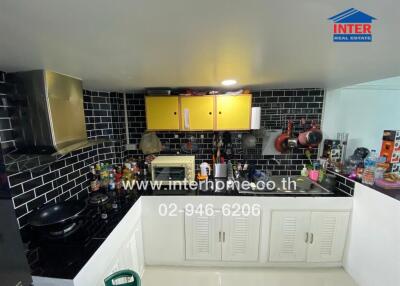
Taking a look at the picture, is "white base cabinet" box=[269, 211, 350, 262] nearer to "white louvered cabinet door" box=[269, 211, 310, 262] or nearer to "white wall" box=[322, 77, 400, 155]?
"white louvered cabinet door" box=[269, 211, 310, 262]

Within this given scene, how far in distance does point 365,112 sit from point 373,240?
62.7 inches

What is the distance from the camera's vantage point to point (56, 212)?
4.40 ft

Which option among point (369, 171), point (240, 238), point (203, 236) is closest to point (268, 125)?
point (369, 171)

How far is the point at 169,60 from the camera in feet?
3.15

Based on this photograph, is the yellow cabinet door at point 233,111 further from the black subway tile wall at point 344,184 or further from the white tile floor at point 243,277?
the white tile floor at point 243,277

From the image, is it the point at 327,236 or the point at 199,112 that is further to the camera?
the point at 199,112

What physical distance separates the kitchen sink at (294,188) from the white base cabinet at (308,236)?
0.63 feet

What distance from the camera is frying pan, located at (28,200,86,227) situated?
1.21 meters

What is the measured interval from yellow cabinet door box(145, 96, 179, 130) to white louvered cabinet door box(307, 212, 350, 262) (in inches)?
69.3

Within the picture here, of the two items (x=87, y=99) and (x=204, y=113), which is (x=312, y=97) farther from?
(x=87, y=99)

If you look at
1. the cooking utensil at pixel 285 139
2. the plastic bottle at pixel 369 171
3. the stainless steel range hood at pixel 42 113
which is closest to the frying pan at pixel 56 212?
the stainless steel range hood at pixel 42 113

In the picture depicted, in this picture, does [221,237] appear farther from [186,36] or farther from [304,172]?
[186,36]

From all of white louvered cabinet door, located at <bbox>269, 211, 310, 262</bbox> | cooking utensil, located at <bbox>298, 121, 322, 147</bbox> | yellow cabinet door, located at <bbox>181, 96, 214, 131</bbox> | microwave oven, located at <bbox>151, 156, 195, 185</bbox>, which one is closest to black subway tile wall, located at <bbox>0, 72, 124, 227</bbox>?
microwave oven, located at <bbox>151, 156, 195, 185</bbox>

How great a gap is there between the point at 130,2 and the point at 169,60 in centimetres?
51
